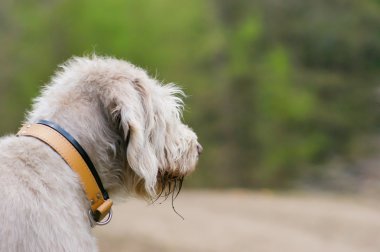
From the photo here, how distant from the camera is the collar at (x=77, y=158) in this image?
8.75ft

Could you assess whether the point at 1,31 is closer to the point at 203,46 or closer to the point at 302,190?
the point at 203,46

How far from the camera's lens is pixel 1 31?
1555 centimetres

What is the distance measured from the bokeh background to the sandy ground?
9 centimetres

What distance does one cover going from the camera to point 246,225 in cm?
1196

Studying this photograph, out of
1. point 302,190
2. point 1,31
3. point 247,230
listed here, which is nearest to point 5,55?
point 1,31

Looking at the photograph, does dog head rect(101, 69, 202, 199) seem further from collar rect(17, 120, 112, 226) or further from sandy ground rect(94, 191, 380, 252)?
sandy ground rect(94, 191, 380, 252)

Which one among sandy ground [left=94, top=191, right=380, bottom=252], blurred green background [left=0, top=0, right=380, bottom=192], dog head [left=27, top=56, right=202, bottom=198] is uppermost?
blurred green background [left=0, top=0, right=380, bottom=192]

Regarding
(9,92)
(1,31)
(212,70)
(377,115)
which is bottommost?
(9,92)

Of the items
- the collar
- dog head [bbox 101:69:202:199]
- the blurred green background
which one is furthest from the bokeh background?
the collar

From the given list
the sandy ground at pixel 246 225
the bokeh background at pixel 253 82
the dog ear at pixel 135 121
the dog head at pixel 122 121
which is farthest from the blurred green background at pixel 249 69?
the dog ear at pixel 135 121

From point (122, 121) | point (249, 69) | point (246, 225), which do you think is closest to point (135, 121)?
point (122, 121)

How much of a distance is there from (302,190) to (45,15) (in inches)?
332

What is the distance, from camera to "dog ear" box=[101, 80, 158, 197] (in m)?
2.71

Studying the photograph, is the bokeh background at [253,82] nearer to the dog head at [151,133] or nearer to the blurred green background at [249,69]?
the blurred green background at [249,69]
